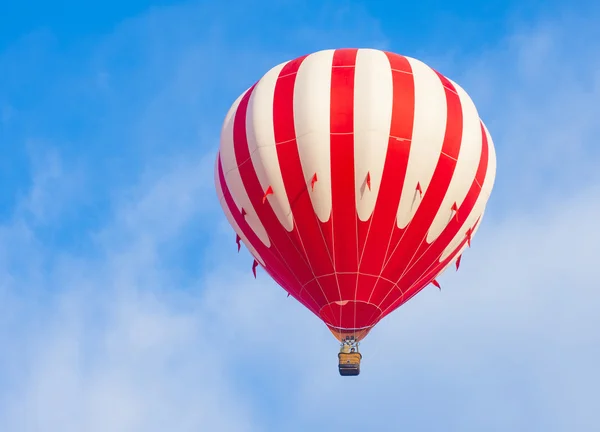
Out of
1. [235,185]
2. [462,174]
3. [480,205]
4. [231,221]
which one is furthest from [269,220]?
[480,205]

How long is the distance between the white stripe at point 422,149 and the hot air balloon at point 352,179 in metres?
0.02

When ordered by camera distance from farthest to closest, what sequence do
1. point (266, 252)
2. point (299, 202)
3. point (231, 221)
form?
1. point (231, 221)
2. point (266, 252)
3. point (299, 202)

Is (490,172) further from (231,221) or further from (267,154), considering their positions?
(231,221)

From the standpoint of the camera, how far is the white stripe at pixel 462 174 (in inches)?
1272

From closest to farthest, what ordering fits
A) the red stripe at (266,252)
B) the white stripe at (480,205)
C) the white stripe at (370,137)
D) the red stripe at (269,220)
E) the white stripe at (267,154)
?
the white stripe at (370,137) → the white stripe at (267,154) → the red stripe at (269,220) → the red stripe at (266,252) → the white stripe at (480,205)

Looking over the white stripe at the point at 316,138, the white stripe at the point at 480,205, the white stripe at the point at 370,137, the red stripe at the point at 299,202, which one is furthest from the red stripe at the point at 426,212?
the white stripe at the point at 316,138

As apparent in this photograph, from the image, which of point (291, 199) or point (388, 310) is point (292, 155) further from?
point (388, 310)

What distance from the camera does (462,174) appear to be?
32500 millimetres

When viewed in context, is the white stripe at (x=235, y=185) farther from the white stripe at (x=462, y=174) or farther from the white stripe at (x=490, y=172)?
the white stripe at (x=490, y=172)

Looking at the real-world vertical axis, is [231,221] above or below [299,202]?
above

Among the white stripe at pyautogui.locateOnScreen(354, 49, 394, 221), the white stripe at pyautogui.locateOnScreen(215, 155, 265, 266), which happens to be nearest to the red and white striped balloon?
the white stripe at pyautogui.locateOnScreen(354, 49, 394, 221)

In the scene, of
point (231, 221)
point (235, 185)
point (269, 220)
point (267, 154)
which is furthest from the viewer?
point (231, 221)

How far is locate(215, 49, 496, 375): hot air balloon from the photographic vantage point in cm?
3159

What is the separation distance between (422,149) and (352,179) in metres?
1.73
